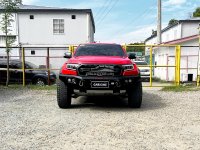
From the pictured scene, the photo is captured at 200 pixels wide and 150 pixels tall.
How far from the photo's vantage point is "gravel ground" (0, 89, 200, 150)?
174 inches

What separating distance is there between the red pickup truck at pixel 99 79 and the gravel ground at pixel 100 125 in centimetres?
48

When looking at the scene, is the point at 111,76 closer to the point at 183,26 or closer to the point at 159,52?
the point at 159,52

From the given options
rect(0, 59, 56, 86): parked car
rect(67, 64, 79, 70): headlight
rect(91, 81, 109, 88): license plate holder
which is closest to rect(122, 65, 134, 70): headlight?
rect(91, 81, 109, 88): license plate holder

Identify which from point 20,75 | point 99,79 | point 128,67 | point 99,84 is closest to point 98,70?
point 99,79

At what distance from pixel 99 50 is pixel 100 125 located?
3.20m

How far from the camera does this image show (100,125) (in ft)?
18.1

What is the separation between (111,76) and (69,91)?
1263 millimetres

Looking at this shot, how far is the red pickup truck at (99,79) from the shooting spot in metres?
6.71

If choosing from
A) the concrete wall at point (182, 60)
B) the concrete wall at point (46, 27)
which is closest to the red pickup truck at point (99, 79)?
the concrete wall at point (182, 60)

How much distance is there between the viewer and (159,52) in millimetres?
23562

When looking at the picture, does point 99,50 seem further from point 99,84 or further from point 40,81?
point 40,81

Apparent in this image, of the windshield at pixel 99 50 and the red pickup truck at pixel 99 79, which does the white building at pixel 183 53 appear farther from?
the red pickup truck at pixel 99 79

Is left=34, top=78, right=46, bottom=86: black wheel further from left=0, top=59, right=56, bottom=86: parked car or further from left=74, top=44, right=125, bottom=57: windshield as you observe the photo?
left=74, top=44, right=125, bottom=57: windshield

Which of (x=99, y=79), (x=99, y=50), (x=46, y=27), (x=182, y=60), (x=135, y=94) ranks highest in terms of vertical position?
(x=46, y=27)
